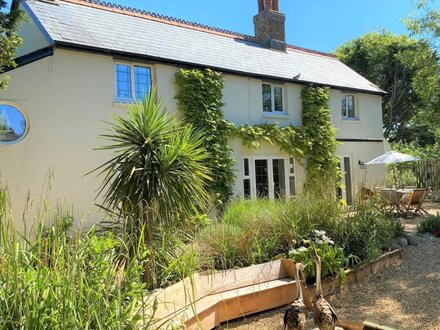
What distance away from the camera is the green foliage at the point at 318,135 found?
15.2 meters

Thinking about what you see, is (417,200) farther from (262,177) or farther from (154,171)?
(154,171)

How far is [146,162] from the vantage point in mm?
4898

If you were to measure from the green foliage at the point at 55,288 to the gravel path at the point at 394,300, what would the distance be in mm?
2460

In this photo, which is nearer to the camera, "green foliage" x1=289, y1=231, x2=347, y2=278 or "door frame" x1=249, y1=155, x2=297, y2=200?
"green foliage" x1=289, y1=231, x2=347, y2=278

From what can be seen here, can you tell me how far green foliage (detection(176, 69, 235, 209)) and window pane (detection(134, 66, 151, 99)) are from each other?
93 centimetres

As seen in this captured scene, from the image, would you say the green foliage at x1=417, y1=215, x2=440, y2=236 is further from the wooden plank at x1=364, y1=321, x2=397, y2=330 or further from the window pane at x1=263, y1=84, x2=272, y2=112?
the window pane at x1=263, y1=84, x2=272, y2=112

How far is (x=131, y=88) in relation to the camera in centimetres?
1122

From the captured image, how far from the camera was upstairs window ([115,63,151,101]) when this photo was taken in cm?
1105

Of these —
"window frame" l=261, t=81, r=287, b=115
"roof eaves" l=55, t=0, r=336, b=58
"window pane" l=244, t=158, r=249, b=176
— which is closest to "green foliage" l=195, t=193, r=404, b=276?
"window pane" l=244, t=158, r=249, b=176

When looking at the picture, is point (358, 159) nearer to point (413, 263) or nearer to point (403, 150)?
point (403, 150)

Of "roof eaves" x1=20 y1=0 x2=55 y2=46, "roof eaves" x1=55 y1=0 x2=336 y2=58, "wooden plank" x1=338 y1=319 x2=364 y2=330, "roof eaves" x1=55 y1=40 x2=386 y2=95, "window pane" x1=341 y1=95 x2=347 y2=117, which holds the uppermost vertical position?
"roof eaves" x1=55 y1=0 x2=336 y2=58

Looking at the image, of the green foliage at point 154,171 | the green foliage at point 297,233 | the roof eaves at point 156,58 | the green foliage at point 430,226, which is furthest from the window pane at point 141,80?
the green foliage at point 430,226

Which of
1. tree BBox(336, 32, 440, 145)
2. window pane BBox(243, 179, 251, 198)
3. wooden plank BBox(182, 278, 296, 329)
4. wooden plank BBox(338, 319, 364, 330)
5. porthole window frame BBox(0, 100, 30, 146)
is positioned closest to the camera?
wooden plank BBox(338, 319, 364, 330)

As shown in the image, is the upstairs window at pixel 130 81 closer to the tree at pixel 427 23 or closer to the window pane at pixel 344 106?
the tree at pixel 427 23
